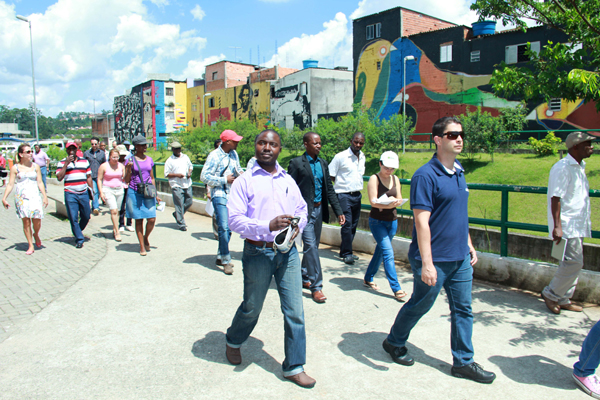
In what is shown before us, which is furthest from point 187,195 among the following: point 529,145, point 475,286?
point 529,145

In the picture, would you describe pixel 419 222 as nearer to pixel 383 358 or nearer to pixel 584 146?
pixel 383 358

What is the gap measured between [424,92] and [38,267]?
34.7 meters

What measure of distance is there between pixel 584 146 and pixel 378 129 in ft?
91.7

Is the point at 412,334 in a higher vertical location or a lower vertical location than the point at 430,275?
lower

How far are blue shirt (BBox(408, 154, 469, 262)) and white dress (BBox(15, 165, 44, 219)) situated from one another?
6.84 m

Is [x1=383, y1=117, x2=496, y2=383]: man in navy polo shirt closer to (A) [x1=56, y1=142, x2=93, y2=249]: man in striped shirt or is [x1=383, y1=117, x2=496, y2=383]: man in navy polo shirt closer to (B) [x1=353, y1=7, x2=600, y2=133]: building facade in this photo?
(A) [x1=56, y1=142, x2=93, y2=249]: man in striped shirt

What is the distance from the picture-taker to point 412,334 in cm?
416

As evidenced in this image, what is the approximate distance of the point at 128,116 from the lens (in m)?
83.0

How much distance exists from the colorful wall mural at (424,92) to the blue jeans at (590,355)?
29013 millimetres

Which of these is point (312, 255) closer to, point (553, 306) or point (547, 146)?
point (553, 306)

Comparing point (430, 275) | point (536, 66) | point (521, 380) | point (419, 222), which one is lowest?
point (521, 380)

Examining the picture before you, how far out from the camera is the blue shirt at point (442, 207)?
320 cm

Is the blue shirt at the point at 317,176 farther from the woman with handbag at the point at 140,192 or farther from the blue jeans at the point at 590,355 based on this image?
the blue jeans at the point at 590,355

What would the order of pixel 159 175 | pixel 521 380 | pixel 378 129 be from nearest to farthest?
pixel 521 380 < pixel 159 175 < pixel 378 129
